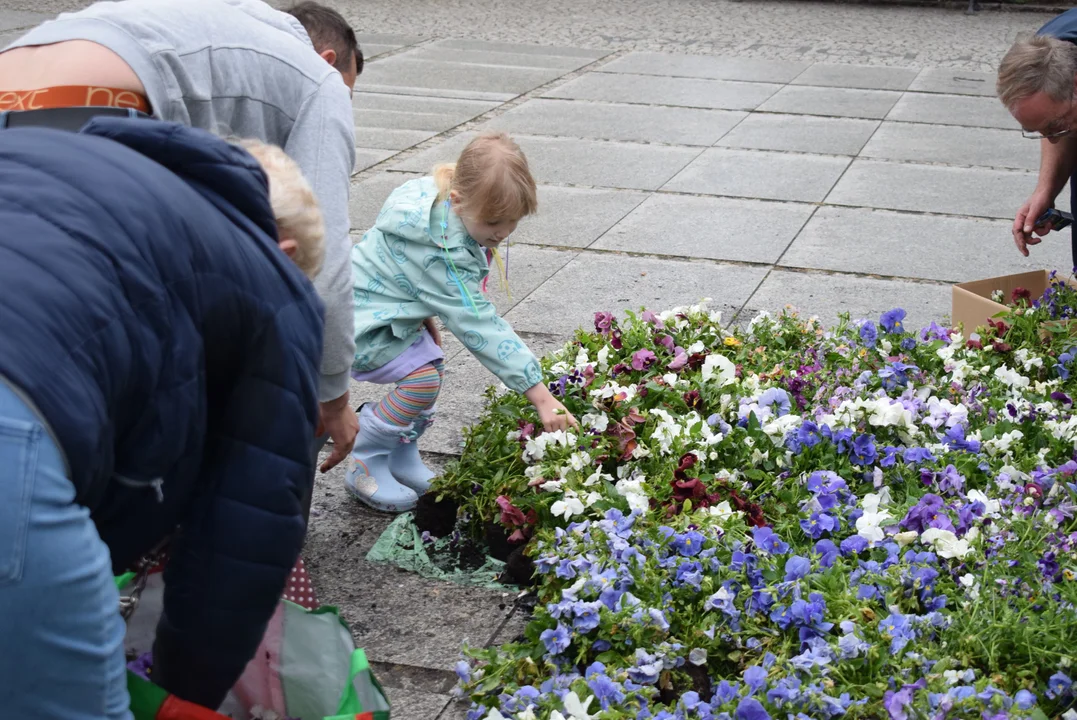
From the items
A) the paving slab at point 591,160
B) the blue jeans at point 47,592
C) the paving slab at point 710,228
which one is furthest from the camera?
the paving slab at point 591,160

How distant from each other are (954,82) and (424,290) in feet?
28.7

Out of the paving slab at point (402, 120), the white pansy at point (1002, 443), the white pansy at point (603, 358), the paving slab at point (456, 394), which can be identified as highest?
the white pansy at point (1002, 443)

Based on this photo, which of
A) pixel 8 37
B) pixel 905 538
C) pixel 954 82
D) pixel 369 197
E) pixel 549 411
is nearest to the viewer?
pixel 905 538

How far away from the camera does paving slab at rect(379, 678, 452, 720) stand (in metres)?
2.47

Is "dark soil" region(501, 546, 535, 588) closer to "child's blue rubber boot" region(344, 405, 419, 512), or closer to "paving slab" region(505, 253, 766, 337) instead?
"child's blue rubber boot" region(344, 405, 419, 512)

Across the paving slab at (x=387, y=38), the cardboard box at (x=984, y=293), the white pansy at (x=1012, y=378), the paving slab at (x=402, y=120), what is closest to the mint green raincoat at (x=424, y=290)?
the white pansy at (x=1012, y=378)

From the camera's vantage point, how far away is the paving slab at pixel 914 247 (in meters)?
5.47

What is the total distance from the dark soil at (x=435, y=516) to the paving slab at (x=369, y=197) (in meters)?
2.67

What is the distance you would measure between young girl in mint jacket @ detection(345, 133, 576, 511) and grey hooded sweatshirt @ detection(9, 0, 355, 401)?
52 centimetres

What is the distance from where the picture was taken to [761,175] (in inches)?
282

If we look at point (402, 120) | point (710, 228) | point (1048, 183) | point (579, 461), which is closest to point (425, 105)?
point (402, 120)

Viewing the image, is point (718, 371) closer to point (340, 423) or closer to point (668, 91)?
point (340, 423)

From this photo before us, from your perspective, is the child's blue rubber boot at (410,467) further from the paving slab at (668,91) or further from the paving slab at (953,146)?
the paving slab at (668,91)

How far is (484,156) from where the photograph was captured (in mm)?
3076
